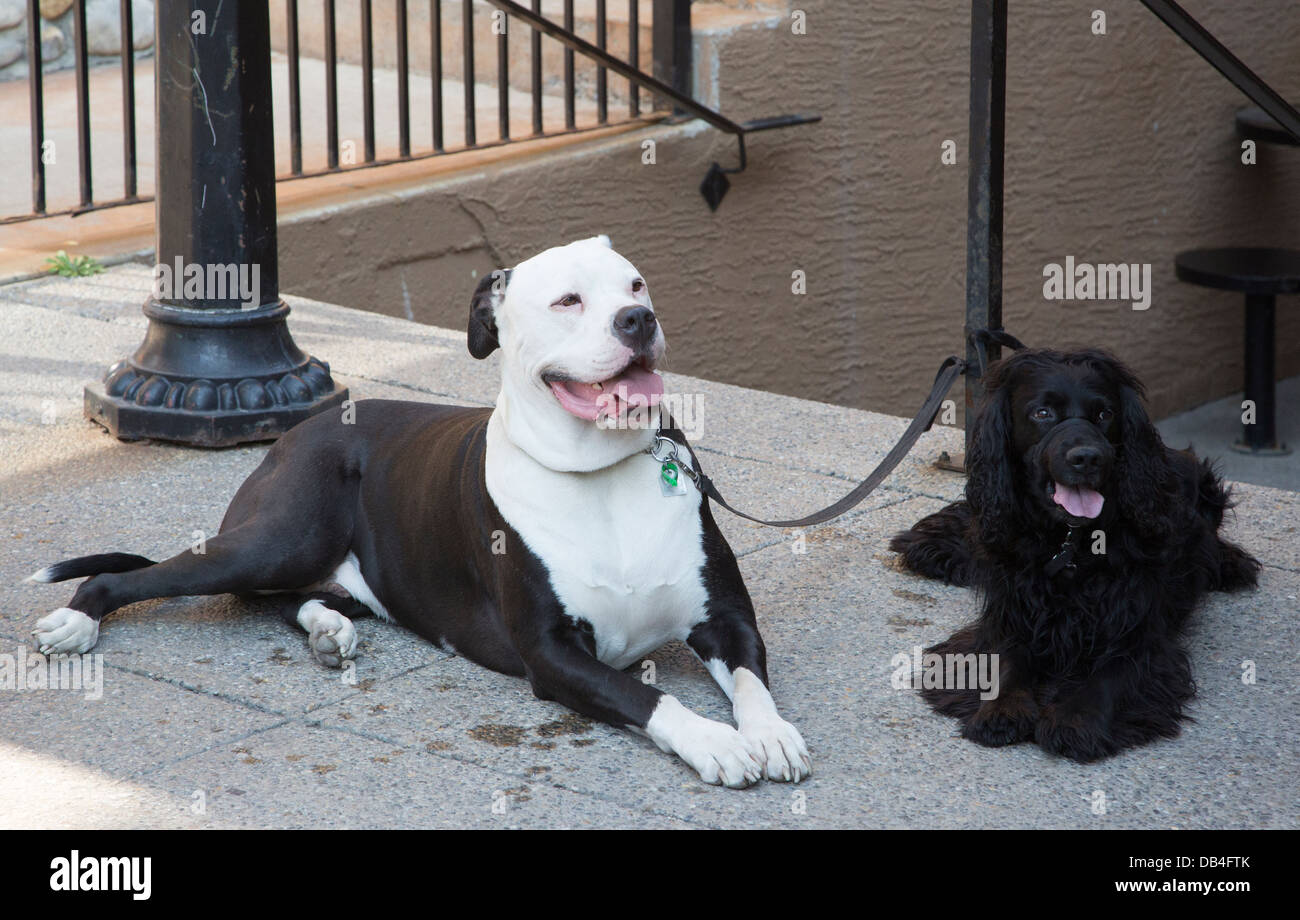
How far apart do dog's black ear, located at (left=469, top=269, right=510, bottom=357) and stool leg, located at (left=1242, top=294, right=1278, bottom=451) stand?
681cm

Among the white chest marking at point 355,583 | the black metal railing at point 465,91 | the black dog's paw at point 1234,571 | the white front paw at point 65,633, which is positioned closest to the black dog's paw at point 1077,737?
the black dog's paw at point 1234,571

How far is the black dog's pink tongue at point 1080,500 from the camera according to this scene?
3365mm

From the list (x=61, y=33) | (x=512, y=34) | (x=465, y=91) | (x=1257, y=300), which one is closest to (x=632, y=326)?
(x=465, y=91)

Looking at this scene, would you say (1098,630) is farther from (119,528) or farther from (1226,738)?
(119,528)

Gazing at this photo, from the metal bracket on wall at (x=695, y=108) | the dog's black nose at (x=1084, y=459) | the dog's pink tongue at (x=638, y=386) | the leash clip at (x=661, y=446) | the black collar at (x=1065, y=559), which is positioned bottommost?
the black collar at (x=1065, y=559)

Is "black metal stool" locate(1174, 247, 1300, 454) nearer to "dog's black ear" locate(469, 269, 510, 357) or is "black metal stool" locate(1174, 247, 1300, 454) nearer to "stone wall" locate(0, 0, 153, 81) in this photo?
"dog's black ear" locate(469, 269, 510, 357)

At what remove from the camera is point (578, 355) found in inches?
134

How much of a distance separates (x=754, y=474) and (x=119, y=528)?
1.96 metres

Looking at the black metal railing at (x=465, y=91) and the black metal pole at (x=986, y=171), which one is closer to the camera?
the black metal pole at (x=986, y=171)

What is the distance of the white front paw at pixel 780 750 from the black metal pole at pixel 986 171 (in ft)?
5.91

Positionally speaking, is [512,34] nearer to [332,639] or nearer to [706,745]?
[332,639]

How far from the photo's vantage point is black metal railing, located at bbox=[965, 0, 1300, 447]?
189 inches

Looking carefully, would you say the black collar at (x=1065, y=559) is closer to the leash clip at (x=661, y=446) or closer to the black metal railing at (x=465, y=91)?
the leash clip at (x=661, y=446)

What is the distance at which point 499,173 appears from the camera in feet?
26.7
